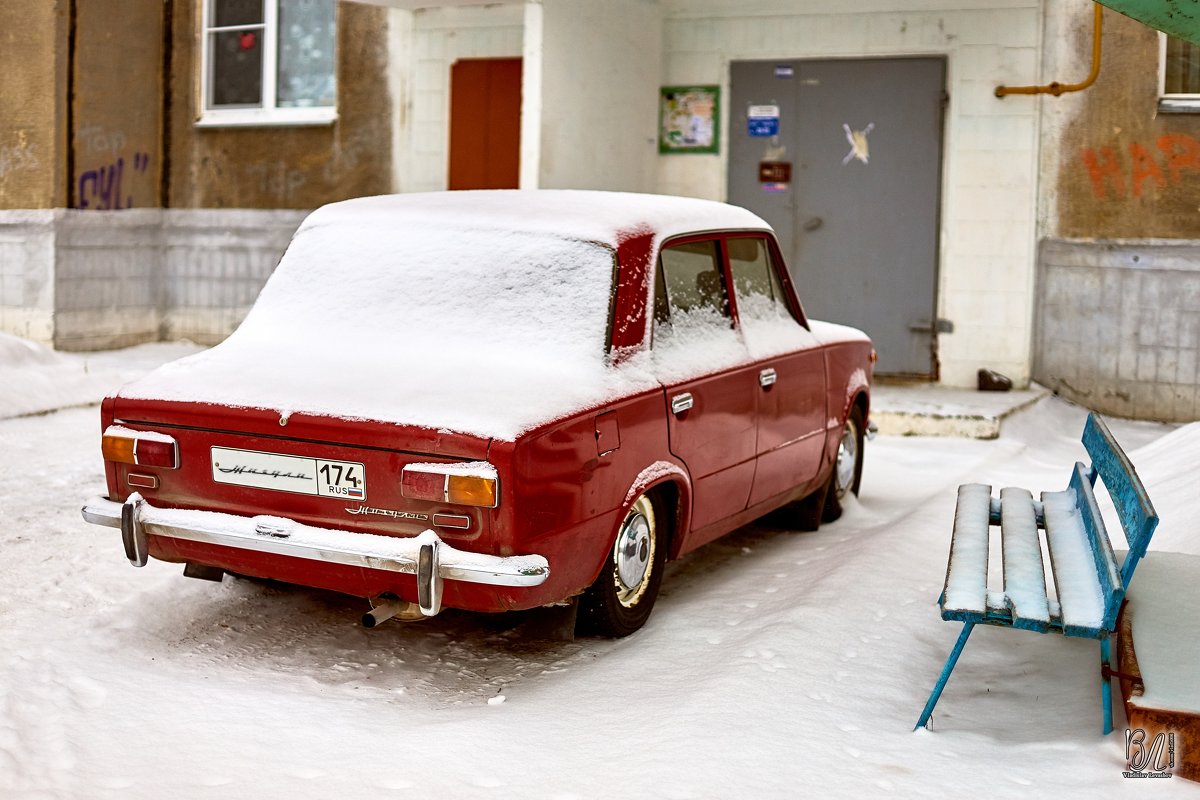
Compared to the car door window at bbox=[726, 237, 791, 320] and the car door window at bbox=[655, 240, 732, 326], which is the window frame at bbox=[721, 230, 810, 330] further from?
the car door window at bbox=[655, 240, 732, 326]

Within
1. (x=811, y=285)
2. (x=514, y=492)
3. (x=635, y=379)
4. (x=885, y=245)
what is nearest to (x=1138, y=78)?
(x=885, y=245)

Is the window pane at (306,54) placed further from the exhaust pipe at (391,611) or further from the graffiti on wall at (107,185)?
the exhaust pipe at (391,611)

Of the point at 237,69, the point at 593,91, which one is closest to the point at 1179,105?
the point at 593,91

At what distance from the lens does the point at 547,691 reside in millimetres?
4473

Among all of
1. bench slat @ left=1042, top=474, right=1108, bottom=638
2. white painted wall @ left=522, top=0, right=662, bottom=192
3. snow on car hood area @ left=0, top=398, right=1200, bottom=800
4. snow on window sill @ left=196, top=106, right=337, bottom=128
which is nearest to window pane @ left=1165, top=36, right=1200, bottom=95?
white painted wall @ left=522, top=0, right=662, bottom=192

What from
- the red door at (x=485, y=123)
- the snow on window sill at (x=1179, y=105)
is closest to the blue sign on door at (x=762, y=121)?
the red door at (x=485, y=123)

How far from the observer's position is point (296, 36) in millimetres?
13672

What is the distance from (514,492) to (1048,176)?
8.18 meters

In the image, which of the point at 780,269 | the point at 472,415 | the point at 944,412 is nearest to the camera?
the point at 472,415

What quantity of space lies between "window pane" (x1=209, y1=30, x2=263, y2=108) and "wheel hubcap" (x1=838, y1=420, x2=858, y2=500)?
869cm

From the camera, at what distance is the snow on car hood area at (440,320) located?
4531 mm

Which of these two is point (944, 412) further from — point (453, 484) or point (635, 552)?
point (453, 484)

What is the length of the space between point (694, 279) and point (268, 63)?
368 inches

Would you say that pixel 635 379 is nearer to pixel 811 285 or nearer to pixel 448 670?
pixel 448 670
